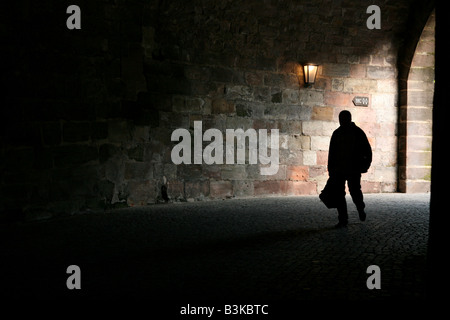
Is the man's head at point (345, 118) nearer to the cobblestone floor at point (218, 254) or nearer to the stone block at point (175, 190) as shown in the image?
the cobblestone floor at point (218, 254)

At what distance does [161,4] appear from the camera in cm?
808

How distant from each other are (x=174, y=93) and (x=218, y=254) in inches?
177

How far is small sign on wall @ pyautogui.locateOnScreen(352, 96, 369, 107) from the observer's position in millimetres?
9906

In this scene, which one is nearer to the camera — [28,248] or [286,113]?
[28,248]

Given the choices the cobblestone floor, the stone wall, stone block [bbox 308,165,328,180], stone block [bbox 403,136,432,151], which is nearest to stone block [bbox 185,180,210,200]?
the stone wall

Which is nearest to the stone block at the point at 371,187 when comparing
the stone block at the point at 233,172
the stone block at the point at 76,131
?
the stone block at the point at 233,172

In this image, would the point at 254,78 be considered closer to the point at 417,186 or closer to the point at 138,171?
the point at 138,171

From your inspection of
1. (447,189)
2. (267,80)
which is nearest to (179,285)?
(447,189)

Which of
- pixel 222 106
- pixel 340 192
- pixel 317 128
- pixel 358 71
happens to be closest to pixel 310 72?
pixel 317 128

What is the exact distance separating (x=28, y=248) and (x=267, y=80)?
5785 mm

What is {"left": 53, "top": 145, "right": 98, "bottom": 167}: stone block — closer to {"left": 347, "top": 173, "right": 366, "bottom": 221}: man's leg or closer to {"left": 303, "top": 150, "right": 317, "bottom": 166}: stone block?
{"left": 347, "top": 173, "right": 366, "bottom": 221}: man's leg

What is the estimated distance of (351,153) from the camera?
5.88 m
